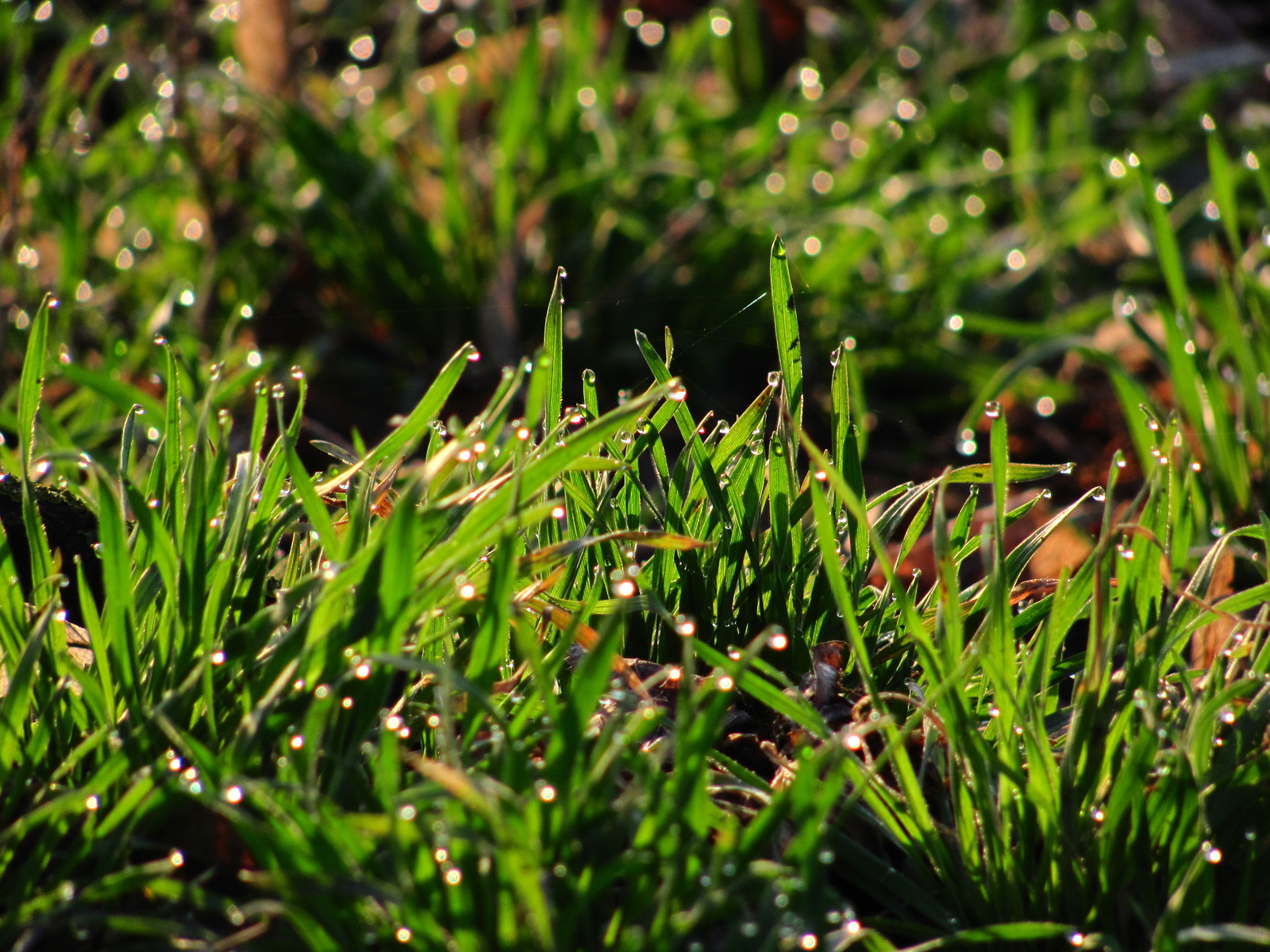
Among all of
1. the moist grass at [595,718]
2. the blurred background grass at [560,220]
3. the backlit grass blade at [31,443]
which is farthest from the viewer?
the blurred background grass at [560,220]

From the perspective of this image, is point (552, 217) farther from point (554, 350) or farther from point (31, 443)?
point (31, 443)

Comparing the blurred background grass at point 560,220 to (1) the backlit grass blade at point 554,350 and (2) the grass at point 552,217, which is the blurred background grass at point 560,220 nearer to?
(2) the grass at point 552,217

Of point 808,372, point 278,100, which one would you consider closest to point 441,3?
point 278,100

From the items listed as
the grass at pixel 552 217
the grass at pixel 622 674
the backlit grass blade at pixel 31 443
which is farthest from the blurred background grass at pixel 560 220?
the backlit grass blade at pixel 31 443

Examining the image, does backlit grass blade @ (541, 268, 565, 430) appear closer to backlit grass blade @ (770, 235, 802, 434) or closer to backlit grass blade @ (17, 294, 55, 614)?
backlit grass blade @ (770, 235, 802, 434)

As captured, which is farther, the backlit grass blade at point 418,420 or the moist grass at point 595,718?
the backlit grass blade at point 418,420

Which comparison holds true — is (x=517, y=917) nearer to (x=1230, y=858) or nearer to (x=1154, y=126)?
(x=1230, y=858)

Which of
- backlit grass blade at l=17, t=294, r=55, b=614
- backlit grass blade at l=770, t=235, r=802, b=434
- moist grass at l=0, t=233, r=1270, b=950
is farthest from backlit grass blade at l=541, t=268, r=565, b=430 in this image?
backlit grass blade at l=17, t=294, r=55, b=614
